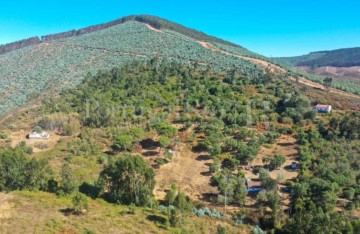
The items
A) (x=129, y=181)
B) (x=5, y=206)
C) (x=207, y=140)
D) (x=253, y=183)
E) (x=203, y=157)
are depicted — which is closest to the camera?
(x=5, y=206)

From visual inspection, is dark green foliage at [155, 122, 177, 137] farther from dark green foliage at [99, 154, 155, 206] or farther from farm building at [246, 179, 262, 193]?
dark green foliage at [99, 154, 155, 206]

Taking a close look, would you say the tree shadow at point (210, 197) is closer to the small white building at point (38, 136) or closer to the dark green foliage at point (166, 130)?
the dark green foliage at point (166, 130)

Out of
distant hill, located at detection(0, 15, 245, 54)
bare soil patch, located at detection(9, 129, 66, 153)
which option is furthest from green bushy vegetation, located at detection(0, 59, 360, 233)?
distant hill, located at detection(0, 15, 245, 54)

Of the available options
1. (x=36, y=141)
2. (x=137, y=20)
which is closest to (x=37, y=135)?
(x=36, y=141)

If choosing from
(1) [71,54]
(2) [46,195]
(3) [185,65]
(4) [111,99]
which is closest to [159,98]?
(4) [111,99]

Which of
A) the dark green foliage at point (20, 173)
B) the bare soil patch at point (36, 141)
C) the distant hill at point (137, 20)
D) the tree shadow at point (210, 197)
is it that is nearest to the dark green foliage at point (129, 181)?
the dark green foliage at point (20, 173)

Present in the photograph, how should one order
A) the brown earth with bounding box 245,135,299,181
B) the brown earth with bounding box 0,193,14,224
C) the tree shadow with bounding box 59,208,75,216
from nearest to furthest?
the brown earth with bounding box 0,193,14,224 → the tree shadow with bounding box 59,208,75,216 → the brown earth with bounding box 245,135,299,181

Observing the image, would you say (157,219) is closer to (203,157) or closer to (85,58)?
(203,157)
